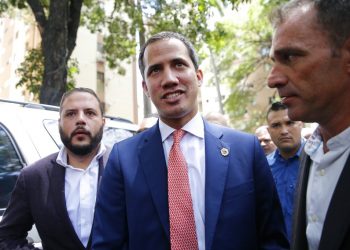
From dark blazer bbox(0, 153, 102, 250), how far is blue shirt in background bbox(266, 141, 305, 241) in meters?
1.71

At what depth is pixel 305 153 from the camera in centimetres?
183

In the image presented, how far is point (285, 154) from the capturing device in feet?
12.7

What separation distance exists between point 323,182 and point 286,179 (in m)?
2.05

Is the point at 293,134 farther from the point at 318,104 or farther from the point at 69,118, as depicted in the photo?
the point at 318,104

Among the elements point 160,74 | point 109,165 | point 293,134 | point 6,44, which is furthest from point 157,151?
point 6,44

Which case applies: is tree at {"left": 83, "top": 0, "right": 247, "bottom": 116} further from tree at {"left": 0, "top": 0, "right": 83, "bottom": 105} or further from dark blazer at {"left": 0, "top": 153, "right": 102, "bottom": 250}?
dark blazer at {"left": 0, "top": 153, "right": 102, "bottom": 250}

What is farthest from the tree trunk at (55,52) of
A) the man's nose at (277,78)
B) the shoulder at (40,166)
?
the man's nose at (277,78)

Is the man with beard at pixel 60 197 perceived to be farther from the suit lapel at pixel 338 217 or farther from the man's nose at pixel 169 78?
the suit lapel at pixel 338 217

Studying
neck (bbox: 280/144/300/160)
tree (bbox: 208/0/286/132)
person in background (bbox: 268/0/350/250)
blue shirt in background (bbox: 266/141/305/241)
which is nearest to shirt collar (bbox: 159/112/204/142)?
person in background (bbox: 268/0/350/250)

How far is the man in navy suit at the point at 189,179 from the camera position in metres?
1.89

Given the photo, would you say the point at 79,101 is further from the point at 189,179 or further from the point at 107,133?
the point at 189,179

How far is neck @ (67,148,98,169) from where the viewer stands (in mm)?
2947

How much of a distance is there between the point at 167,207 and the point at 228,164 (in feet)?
1.16

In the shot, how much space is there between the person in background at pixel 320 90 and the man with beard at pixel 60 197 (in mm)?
1474
